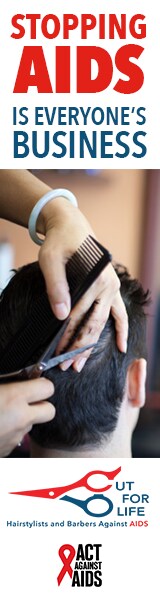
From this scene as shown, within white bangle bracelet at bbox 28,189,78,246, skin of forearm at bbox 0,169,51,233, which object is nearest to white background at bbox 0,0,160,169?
skin of forearm at bbox 0,169,51,233

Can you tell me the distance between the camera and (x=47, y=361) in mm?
Answer: 1104

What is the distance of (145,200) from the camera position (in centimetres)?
250

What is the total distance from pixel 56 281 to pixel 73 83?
545 mm

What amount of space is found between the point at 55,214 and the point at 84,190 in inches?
48.7
